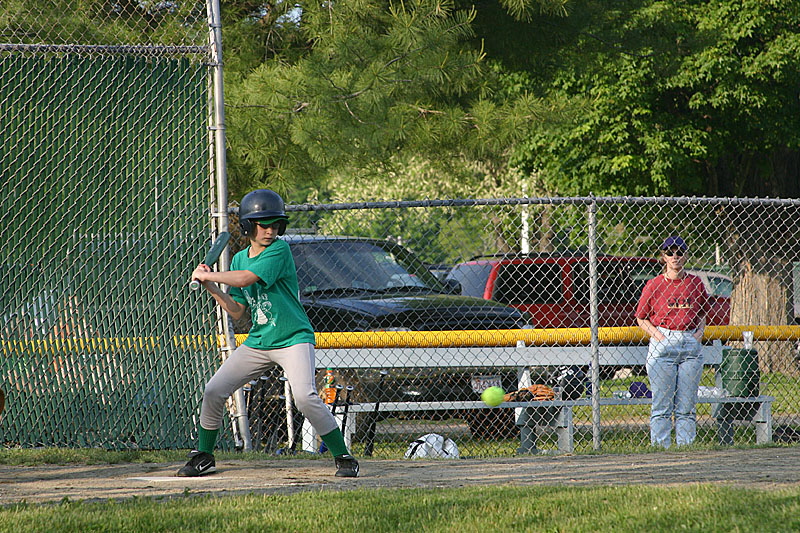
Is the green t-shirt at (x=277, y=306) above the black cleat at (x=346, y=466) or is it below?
above

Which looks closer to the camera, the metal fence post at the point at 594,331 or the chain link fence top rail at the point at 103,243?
the chain link fence top rail at the point at 103,243

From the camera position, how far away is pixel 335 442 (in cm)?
573

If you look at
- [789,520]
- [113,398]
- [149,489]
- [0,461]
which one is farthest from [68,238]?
[789,520]

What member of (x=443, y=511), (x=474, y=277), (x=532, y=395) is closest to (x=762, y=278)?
(x=474, y=277)

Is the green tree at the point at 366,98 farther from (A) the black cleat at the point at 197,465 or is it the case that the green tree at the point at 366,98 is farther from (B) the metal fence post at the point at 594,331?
(A) the black cleat at the point at 197,465

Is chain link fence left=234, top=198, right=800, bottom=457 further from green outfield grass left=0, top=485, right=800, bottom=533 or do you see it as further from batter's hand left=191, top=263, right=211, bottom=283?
→ green outfield grass left=0, top=485, right=800, bottom=533

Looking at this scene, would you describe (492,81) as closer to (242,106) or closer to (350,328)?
(242,106)

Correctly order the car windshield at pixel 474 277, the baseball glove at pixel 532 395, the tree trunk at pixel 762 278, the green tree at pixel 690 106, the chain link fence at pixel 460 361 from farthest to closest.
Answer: the tree trunk at pixel 762 278 → the green tree at pixel 690 106 → the car windshield at pixel 474 277 → the baseball glove at pixel 532 395 → the chain link fence at pixel 460 361

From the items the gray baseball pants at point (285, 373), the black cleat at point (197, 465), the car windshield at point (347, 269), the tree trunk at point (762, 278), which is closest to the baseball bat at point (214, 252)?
the gray baseball pants at point (285, 373)

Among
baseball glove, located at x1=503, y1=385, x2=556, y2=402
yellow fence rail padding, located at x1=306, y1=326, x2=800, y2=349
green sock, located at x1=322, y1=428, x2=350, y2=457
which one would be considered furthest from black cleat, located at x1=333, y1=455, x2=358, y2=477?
baseball glove, located at x1=503, y1=385, x2=556, y2=402

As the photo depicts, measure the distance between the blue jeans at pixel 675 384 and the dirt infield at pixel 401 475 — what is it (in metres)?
1.02

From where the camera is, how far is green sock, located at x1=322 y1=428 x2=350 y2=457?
5.72 m

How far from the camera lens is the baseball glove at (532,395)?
7.86 m

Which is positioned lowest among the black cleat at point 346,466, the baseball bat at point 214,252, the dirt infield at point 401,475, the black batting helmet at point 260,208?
the dirt infield at point 401,475
